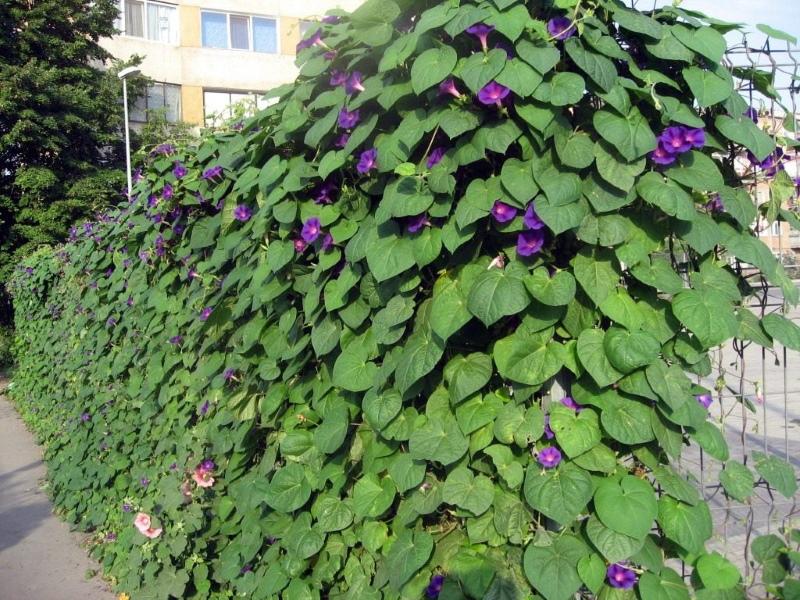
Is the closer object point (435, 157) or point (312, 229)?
point (435, 157)

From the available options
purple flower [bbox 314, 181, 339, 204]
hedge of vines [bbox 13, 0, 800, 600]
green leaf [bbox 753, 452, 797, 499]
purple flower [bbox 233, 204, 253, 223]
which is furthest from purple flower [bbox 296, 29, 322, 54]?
green leaf [bbox 753, 452, 797, 499]

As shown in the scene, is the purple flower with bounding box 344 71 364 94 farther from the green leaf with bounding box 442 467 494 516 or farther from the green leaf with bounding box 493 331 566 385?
the green leaf with bounding box 442 467 494 516

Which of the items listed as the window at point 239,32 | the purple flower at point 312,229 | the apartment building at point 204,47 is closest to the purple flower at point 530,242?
the purple flower at point 312,229

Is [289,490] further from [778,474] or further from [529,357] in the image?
[778,474]

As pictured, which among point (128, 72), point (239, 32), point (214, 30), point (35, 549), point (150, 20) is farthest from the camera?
A: point (239, 32)

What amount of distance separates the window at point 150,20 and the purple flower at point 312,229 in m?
26.4

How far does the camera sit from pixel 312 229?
2.39 meters

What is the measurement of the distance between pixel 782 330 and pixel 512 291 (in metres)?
0.79

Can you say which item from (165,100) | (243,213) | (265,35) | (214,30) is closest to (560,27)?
(243,213)

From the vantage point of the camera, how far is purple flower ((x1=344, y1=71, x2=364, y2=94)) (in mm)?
2205

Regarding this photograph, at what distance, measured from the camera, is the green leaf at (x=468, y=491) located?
190 cm

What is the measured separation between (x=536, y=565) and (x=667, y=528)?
0.35 metres

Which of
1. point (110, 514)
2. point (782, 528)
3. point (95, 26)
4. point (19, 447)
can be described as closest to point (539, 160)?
point (782, 528)

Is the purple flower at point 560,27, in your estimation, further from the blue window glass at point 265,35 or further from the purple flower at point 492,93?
the blue window glass at point 265,35
